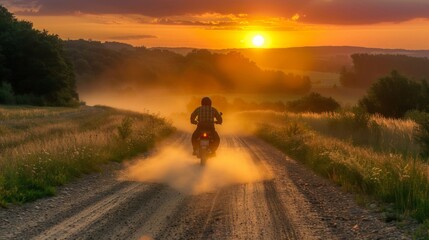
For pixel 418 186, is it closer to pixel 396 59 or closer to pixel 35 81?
pixel 35 81

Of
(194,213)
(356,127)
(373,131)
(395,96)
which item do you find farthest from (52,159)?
(395,96)

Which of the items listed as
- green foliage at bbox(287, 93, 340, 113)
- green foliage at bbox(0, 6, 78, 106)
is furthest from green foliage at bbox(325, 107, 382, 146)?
green foliage at bbox(287, 93, 340, 113)

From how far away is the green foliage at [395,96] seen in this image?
59.4 metres

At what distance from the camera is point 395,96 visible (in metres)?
60.5

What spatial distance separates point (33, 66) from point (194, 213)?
2645 inches

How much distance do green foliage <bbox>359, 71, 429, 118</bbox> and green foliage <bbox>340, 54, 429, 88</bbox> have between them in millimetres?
63480

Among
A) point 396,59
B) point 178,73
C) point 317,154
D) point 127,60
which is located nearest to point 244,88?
point 178,73

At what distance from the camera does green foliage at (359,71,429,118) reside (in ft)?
195

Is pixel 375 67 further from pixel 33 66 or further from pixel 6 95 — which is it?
pixel 6 95

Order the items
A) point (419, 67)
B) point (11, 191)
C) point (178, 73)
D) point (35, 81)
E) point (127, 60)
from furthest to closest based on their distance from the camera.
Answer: point (127, 60) → point (178, 73) → point (419, 67) → point (35, 81) → point (11, 191)

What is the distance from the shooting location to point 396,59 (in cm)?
12950

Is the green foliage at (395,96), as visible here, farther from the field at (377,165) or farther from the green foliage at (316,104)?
the field at (377,165)

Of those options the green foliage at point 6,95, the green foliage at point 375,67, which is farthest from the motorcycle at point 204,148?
the green foliage at point 375,67

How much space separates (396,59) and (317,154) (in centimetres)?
12408
